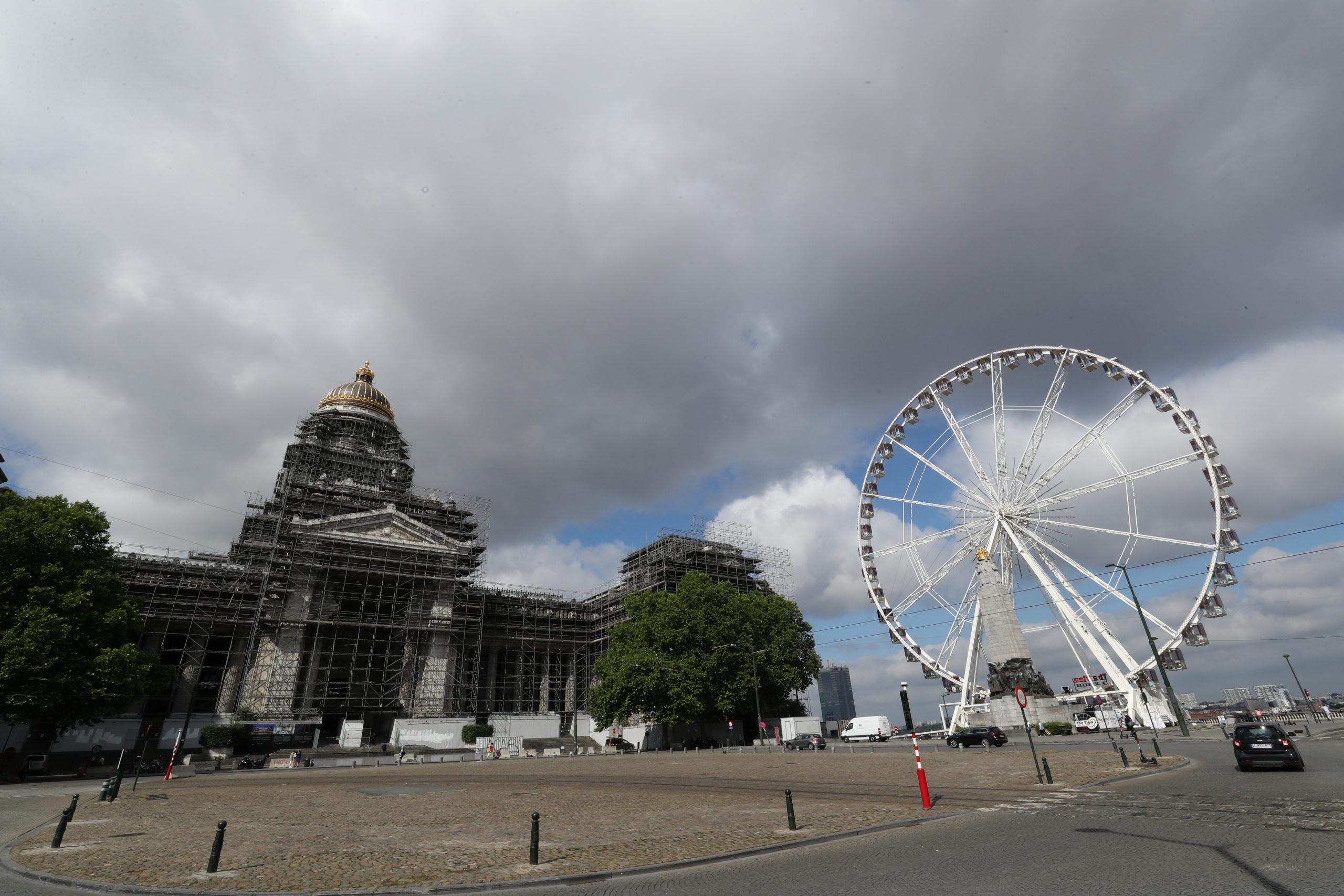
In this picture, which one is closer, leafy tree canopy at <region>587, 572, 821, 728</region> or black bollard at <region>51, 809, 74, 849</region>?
black bollard at <region>51, 809, 74, 849</region>

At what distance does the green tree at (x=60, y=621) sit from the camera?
3012cm

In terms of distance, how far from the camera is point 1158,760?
22.5 meters

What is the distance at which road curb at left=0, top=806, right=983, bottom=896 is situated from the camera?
820 centimetres

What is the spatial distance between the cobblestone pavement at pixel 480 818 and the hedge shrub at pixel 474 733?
2749 centimetres

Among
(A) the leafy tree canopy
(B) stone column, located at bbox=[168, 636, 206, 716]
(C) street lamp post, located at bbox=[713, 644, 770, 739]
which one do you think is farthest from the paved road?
(B) stone column, located at bbox=[168, 636, 206, 716]

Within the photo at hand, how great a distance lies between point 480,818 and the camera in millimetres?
15062

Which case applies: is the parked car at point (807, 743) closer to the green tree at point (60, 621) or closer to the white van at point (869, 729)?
the white van at point (869, 729)

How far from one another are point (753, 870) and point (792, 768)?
20.1 meters

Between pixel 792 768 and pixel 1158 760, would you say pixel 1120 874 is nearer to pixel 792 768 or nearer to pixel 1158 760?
pixel 1158 760

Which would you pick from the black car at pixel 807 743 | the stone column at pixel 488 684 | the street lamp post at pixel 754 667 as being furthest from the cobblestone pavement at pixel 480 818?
the stone column at pixel 488 684

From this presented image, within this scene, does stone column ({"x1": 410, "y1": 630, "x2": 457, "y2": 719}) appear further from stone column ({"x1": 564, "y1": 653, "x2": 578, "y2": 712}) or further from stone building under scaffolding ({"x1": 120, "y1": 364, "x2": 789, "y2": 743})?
stone column ({"x1": 564, "y1": 653, "x2": 578, "y2": 712})

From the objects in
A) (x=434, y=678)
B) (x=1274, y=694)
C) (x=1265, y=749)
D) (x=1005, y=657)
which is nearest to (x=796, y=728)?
→ (x=1005, y=657)

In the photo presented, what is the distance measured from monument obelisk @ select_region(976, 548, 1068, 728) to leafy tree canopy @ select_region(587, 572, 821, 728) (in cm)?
1634

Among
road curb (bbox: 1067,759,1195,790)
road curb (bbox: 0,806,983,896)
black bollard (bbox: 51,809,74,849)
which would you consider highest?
black bollard (bbox: 51,809,74,849)
